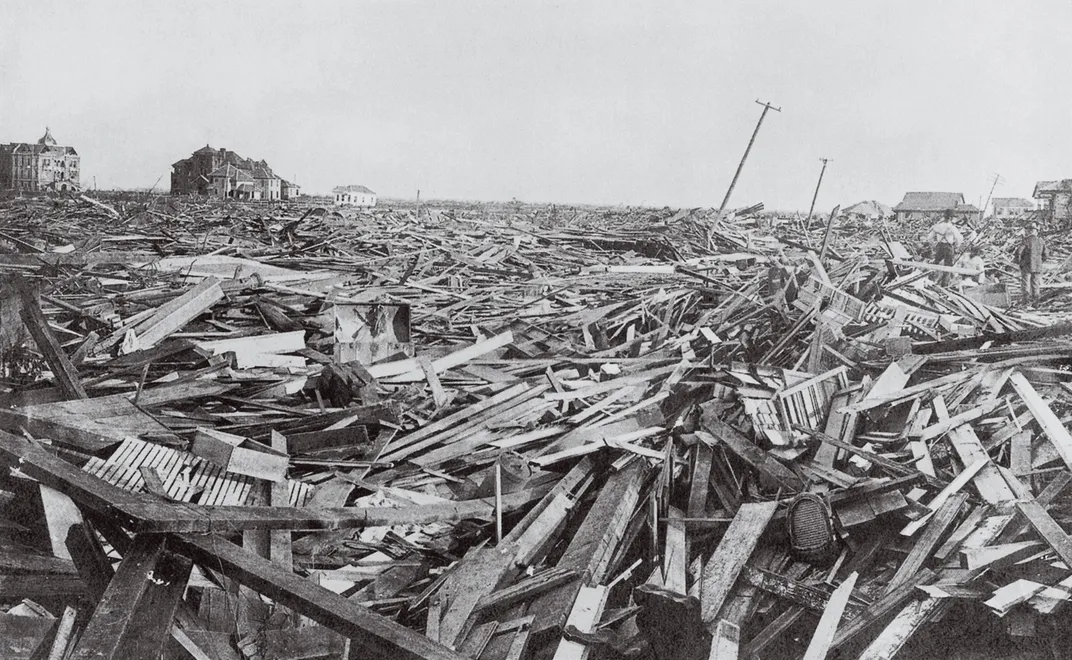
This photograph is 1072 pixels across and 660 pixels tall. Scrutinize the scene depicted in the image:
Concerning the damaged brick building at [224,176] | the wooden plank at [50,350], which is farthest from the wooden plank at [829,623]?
the damaged brick building at [224,176]

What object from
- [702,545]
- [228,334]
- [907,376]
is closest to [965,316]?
[907,376]

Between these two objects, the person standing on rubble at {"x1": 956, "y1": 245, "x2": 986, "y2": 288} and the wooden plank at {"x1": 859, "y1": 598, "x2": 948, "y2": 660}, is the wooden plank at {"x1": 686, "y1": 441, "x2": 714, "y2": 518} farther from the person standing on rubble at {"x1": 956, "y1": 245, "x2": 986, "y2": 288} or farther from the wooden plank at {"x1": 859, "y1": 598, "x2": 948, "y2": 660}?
the person standing on rubble at {"x1": 956, "y1": 245, "x2": 986, "y2": 288}

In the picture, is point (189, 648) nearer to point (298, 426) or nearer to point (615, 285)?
point (298, 426)

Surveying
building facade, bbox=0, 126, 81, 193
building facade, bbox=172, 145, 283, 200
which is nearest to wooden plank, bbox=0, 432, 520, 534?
building facade, bbox=0, 126, 81, 193

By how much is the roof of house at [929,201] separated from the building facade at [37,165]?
→ 6965 centimetres

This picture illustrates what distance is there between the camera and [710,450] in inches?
199

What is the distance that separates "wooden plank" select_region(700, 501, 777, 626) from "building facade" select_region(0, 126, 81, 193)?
51.7m

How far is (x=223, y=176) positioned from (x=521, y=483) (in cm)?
6454

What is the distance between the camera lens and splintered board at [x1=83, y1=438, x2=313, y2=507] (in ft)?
14.3

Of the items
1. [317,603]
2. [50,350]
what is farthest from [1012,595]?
[50,350]

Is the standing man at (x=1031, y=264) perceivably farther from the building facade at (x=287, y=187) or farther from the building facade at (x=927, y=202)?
the building facade at (x=287, y=187)

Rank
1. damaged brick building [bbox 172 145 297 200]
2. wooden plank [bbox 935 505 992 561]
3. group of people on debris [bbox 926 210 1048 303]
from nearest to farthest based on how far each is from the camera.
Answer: wooden plank [bbox 935 505 992 561], group of people on debris [bbox 926 210 1048 303], damaged brick building [bbox 172 145 297 200]

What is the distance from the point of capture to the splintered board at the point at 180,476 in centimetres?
437

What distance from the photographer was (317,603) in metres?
2.40
